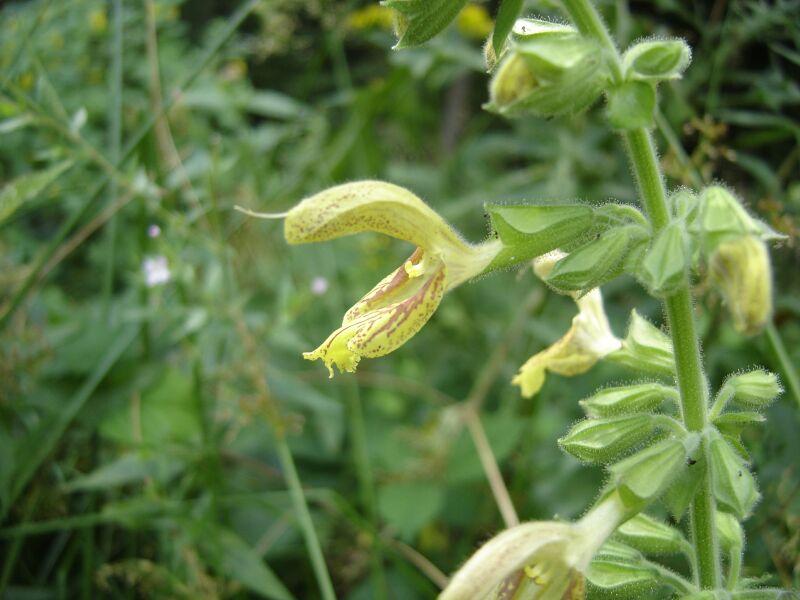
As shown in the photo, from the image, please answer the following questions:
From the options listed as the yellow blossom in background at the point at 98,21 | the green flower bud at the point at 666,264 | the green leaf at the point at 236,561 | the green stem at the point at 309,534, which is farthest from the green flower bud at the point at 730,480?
the yellow blossom in background at the point at 98,21

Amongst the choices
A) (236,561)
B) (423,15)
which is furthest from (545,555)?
(236,561)

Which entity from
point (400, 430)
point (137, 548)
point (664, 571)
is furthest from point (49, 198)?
point (664, 571)

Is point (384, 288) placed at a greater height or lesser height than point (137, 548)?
greater

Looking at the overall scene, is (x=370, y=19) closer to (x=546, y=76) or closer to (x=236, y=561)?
(x=236, y=561)

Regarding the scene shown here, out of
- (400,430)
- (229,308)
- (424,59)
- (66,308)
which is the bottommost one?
(400,430)

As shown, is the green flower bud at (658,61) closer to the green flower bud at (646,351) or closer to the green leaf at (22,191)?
the green flower bud at (646,351)

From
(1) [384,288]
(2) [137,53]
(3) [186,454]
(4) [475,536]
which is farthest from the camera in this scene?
(2) [137,53]

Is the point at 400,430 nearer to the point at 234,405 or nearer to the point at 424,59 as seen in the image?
the point at 234,405
